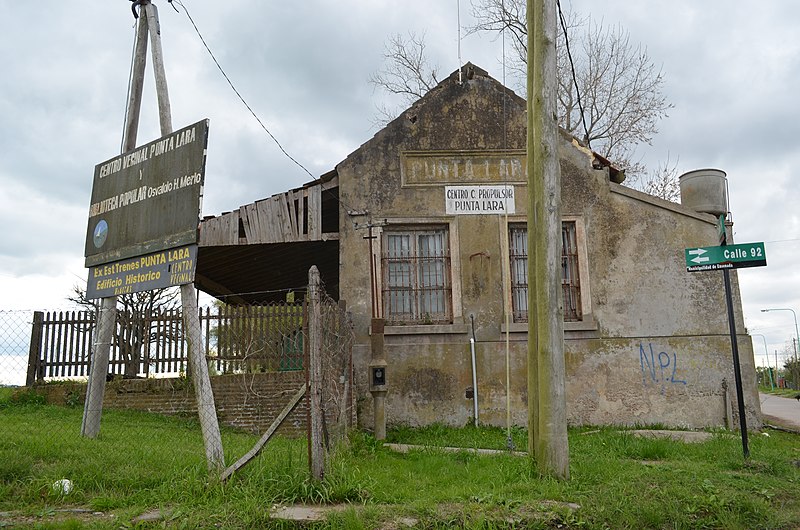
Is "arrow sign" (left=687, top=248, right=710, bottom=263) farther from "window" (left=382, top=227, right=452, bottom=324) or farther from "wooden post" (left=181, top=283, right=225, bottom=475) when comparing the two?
"wooden post" (left=181, top=283, right=225, bottom=475)

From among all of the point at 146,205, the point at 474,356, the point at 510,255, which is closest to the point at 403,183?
the point at 510,255

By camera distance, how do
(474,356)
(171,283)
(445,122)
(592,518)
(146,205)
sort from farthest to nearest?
1. (445,122)
2. (474,356)
3. (146,205)
4. (171,283)
5. (592,518)

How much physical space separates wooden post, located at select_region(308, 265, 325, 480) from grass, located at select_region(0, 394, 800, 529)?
17 centimetres

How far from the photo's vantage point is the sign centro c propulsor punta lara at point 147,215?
24.2ft

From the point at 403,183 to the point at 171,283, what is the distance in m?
5.97

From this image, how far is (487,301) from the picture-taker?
12.1 metres

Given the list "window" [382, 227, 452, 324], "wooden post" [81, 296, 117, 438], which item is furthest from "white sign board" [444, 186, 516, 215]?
"wooden post" [81, 296, 117, 438]

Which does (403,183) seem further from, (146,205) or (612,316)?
(146,205)

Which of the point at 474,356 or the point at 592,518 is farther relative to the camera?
the point at 474,356

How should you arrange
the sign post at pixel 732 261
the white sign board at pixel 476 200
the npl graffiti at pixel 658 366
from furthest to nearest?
the white sign board at pixel 476 200 → the npl graffiti at pixel 658 366 → the sign post at pixel 732 261

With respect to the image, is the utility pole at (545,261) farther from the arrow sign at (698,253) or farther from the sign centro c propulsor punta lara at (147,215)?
the sign centro c propulsor punta lara at (147,215)

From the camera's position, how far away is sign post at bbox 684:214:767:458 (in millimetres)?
8308

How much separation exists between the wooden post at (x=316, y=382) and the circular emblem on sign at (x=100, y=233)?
145 inches

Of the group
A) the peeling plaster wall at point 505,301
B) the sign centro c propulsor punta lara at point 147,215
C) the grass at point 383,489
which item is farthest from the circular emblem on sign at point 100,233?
the peeling plaster wall at point 505,301
